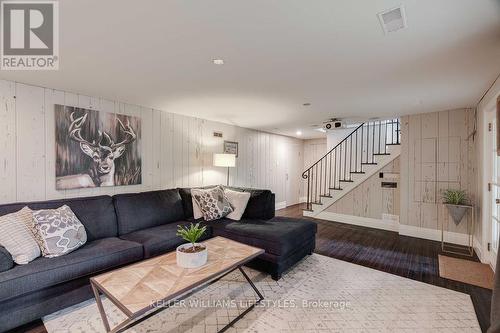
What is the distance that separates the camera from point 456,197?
3.81m

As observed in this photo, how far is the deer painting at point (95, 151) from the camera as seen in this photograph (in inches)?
119

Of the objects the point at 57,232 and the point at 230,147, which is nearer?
the point at 57,232

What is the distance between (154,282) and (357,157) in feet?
18.8

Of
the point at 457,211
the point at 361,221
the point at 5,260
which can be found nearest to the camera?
the point at 5,260

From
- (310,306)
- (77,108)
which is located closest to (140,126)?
(77,108)

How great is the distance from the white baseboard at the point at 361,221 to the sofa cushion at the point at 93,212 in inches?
187

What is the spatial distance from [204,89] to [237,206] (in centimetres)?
185

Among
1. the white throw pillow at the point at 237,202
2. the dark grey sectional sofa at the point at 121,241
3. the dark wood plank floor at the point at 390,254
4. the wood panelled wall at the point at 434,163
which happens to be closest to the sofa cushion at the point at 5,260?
the dark grey sectional sofa at the point at 121,241

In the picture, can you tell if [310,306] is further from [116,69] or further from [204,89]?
[116,69]

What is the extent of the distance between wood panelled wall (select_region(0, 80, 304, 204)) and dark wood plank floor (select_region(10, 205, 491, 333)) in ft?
5.52

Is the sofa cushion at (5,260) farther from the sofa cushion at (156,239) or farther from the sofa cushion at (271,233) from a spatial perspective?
the sofa cushion at (271,233)

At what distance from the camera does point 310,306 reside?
2.25 meters

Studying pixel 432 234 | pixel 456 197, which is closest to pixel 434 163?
pixel 456 197

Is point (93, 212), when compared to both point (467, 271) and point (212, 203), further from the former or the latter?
point (467, 271)
